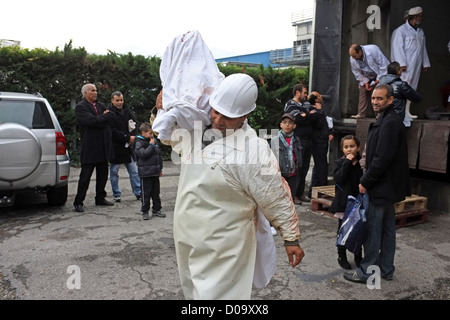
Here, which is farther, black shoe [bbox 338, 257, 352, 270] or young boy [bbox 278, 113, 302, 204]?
young boy [bbox 278, 113, 302, 204]

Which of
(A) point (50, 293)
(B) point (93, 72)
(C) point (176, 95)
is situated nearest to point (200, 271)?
(C) point (176, 95)

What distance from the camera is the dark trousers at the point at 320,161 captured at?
765 centimetres

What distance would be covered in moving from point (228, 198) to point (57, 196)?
5.19 m

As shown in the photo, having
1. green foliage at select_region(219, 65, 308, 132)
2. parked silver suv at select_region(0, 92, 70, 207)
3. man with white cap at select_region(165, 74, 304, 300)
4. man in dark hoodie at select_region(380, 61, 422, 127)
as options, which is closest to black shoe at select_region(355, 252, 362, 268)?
man with white cap at select_region(165, 74, 304, 300)

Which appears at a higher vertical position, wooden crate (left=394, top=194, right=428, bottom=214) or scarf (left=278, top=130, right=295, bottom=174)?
scarf (left=278, top=130, right=295, bottom=174)

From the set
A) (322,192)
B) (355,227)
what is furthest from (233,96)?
(322,192)

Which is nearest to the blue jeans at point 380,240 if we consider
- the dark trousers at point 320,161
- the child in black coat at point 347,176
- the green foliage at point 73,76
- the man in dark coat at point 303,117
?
→ the child in black coat at point 347,176

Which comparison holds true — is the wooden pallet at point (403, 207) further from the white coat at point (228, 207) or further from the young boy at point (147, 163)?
the white coat at point (228, 207)

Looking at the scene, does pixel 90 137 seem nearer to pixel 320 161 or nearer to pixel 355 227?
pixel 320 161

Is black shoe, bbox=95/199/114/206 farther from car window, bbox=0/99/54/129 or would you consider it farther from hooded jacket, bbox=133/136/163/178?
car window, bbox=0/99/54/129

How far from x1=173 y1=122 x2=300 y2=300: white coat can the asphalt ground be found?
1.48 meters

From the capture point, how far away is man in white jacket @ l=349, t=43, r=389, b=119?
7.64 meters

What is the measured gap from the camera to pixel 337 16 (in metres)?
8.30

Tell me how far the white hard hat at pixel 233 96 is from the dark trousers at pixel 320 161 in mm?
5427
